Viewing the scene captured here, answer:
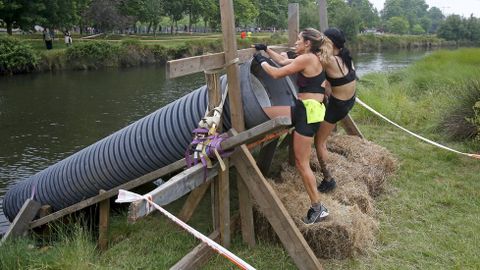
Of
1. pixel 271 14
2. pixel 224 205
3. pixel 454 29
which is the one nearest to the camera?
pixel 224 205

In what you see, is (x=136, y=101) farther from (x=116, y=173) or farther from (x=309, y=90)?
(x=309, y=90)

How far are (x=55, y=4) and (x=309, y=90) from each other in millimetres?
36946

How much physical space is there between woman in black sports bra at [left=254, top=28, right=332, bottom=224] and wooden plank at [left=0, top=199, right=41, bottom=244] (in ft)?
13.0

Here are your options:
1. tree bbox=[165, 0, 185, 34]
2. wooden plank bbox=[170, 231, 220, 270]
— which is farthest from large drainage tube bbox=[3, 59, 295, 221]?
tree bbox=[165, 0, 185, 34]

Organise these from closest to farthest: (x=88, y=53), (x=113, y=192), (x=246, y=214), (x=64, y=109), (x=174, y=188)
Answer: (x=174, y=188) < (x=246, y=214) < (x=113, y=192) < (x=64, y=109) < (x=88, y=53)

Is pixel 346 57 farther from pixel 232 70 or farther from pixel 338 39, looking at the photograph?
pixel 232 70

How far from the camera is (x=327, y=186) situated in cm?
582

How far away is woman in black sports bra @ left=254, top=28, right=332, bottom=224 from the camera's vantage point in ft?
15.6

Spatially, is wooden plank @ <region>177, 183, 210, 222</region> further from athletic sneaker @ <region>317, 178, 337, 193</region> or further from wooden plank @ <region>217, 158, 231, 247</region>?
athletic sneaker @ <region>317, 178, 337, 193</region>

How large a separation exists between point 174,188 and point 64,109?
54.9 ft

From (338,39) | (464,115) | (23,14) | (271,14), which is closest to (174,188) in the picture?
(338,39)

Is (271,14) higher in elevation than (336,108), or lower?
higher

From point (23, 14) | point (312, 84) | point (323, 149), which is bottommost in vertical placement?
point (323, 149)

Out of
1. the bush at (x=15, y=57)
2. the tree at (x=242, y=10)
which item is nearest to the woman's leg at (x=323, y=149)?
the bush at (x=15, y=57)
